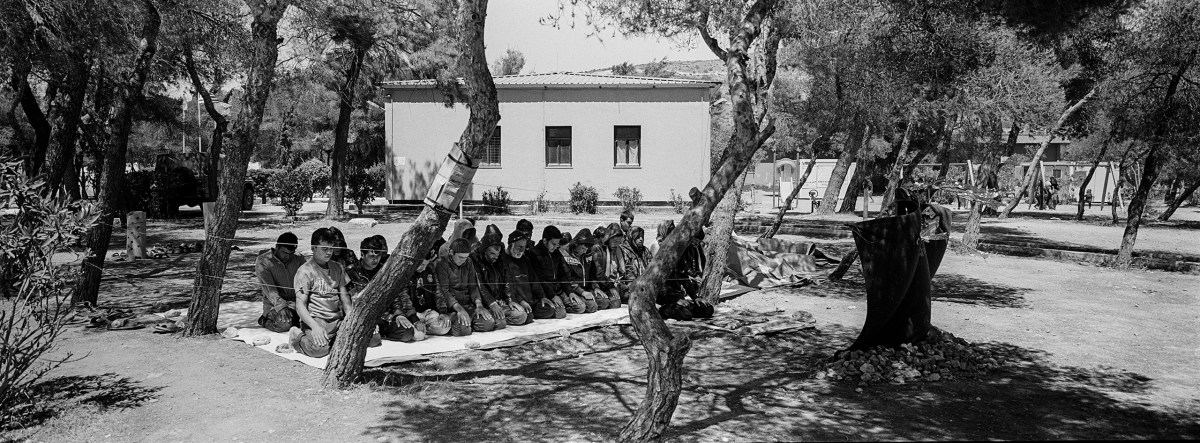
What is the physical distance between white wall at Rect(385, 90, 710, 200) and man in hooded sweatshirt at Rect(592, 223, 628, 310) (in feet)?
48.5

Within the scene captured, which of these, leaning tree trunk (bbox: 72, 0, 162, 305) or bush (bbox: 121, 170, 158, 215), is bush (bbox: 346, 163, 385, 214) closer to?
bush (bbox: 121, 170, 158, 215)

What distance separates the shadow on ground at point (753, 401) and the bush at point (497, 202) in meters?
16.5

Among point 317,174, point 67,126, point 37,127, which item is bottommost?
point 317,174

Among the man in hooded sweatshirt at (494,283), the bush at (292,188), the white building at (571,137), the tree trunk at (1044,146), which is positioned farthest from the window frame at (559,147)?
the man in hooded sweatshirt at (494,283)

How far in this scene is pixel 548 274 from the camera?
908 cm

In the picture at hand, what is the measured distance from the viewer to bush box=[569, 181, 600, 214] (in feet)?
77.7

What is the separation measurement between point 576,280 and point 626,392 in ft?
11.0

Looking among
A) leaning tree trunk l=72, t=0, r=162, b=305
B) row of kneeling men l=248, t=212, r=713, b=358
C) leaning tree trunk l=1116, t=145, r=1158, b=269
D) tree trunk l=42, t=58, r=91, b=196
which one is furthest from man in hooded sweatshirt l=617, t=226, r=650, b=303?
leaning tree trunk l=1116, t=145, r=1158, b=269

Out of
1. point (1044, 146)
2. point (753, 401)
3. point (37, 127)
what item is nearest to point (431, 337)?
point (753, 401)

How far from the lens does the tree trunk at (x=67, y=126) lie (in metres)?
9.31

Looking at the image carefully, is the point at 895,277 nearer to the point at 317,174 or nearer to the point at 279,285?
the point at 279,285

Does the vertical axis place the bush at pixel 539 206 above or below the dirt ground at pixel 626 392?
above

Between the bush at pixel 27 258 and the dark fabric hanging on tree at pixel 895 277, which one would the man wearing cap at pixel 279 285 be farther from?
the dark fabric hanging on tree at pixel 895 277

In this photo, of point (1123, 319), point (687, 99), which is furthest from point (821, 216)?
point (1123, 319)
